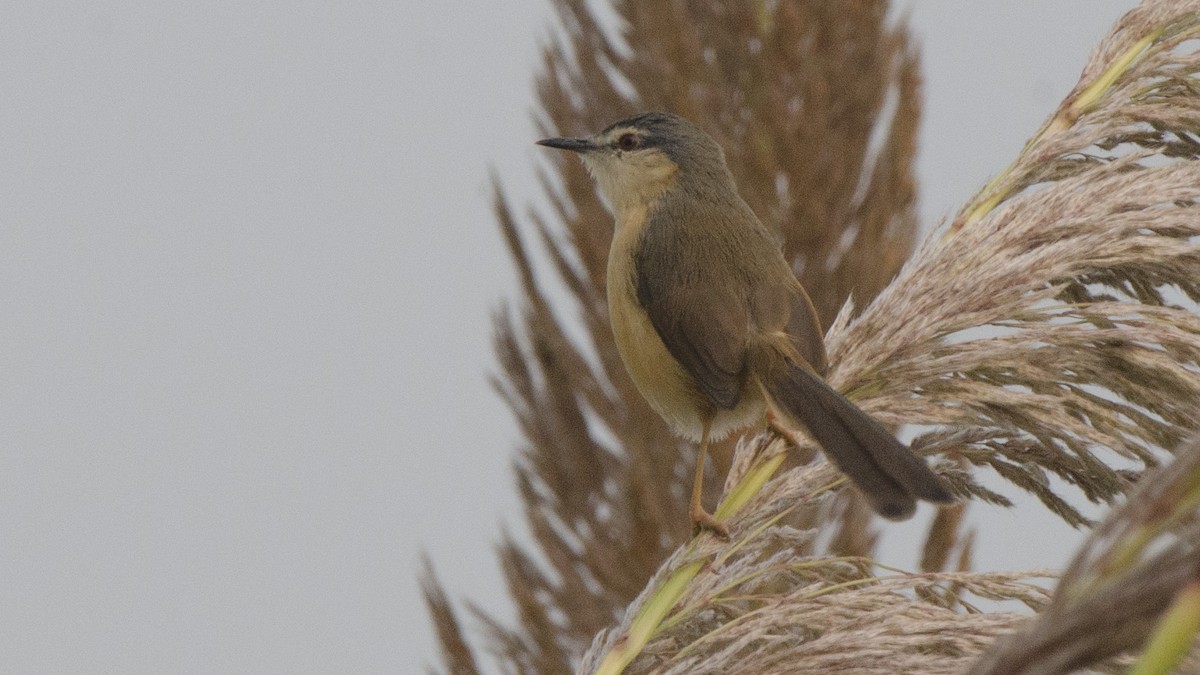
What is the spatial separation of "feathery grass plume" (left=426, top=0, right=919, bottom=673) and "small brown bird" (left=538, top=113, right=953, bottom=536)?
1.66 metres

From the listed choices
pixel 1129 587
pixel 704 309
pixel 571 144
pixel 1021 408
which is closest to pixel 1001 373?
pixel 1021 408

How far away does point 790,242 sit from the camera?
5195 mm

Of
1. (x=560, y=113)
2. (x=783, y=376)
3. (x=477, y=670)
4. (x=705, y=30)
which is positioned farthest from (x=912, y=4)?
(x=783, y=376)

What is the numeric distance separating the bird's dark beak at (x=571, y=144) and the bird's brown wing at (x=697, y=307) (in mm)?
631

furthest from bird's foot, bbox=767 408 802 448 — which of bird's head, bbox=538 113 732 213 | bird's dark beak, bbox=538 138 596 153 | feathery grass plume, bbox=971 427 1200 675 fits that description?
feathery grass plume, bbox=971 427 1200 675

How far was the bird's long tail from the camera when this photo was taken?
1.73 meters

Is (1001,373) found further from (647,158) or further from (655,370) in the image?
(647,158)

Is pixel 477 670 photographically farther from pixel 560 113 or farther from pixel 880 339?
pixel 880 339

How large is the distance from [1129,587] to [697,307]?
2.01m

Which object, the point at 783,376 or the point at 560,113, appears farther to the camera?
the point at 560,113

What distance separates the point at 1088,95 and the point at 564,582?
2.89 metres

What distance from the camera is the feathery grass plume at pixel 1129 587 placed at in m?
0.67

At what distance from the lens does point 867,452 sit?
71.4 inches

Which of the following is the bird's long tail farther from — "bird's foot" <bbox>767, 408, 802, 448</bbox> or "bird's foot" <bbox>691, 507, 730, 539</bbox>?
"bird's foot" <bbox>691, 507, 730, 539</bbox>
